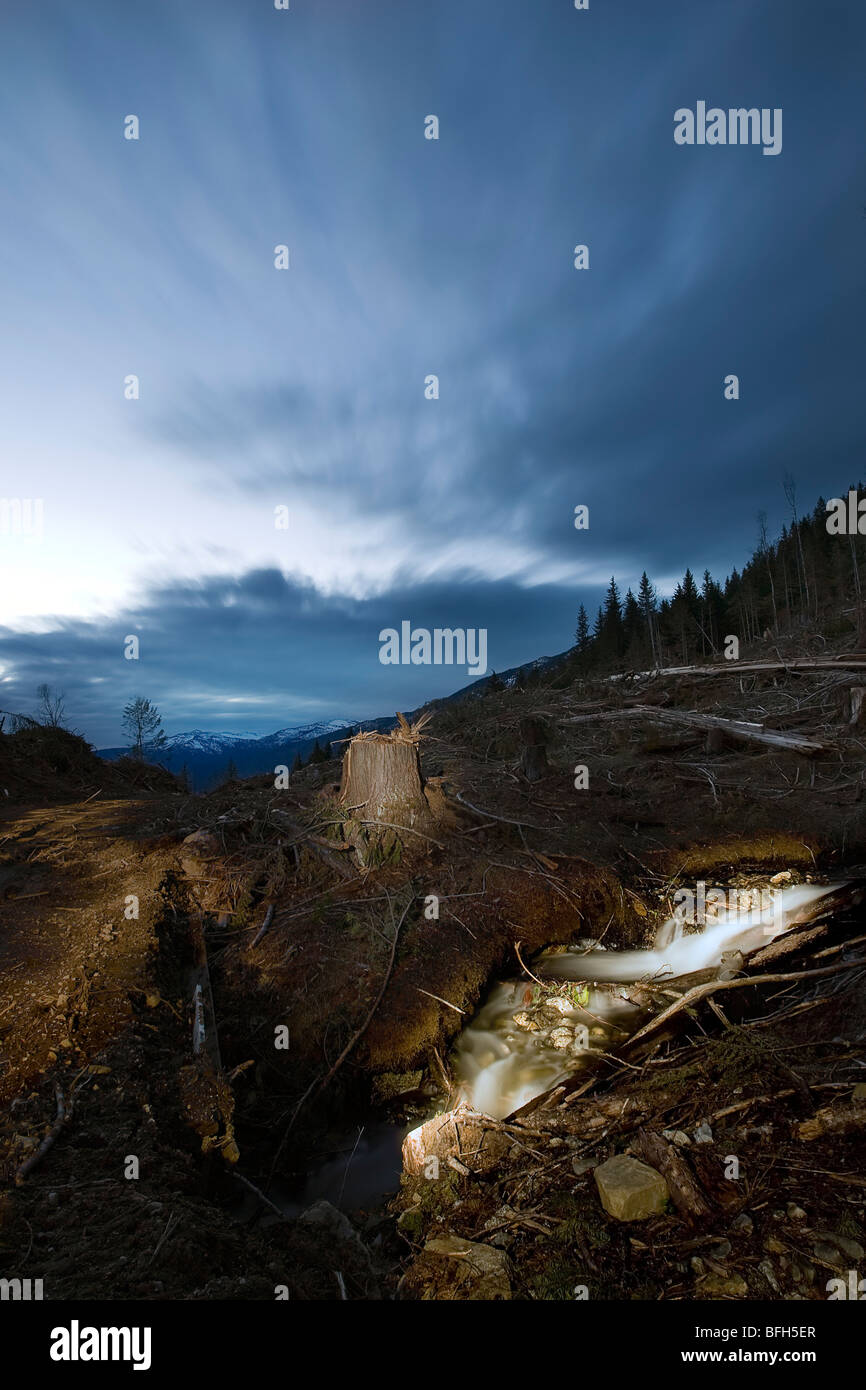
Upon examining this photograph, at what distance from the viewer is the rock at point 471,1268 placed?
94.5 inches

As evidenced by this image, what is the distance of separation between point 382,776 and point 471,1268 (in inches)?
192

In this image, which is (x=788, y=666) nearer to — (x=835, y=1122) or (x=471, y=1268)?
(x=835, y=1122)

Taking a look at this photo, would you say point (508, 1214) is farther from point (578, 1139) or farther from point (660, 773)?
point (660, 773)

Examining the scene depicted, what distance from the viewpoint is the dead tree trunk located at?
22.9ft

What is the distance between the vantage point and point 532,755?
33.6 ft

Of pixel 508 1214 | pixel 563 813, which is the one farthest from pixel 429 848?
pixel 508 1214

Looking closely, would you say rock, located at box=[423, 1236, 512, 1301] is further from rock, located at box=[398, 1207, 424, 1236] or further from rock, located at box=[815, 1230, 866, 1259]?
rock, located at box=[815, 1230, 866, 1259]

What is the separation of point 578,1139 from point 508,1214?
63 centimetres

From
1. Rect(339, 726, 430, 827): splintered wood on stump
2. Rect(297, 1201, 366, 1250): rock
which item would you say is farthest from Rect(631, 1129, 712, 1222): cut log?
Rect(339, 726, 430, 827): splintered wood on stump

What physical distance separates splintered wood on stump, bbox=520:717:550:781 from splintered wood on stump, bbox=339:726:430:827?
3477 millimetres

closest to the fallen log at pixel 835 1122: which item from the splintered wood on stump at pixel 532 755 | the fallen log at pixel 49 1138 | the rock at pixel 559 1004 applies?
the rock at pixel 559 1004
